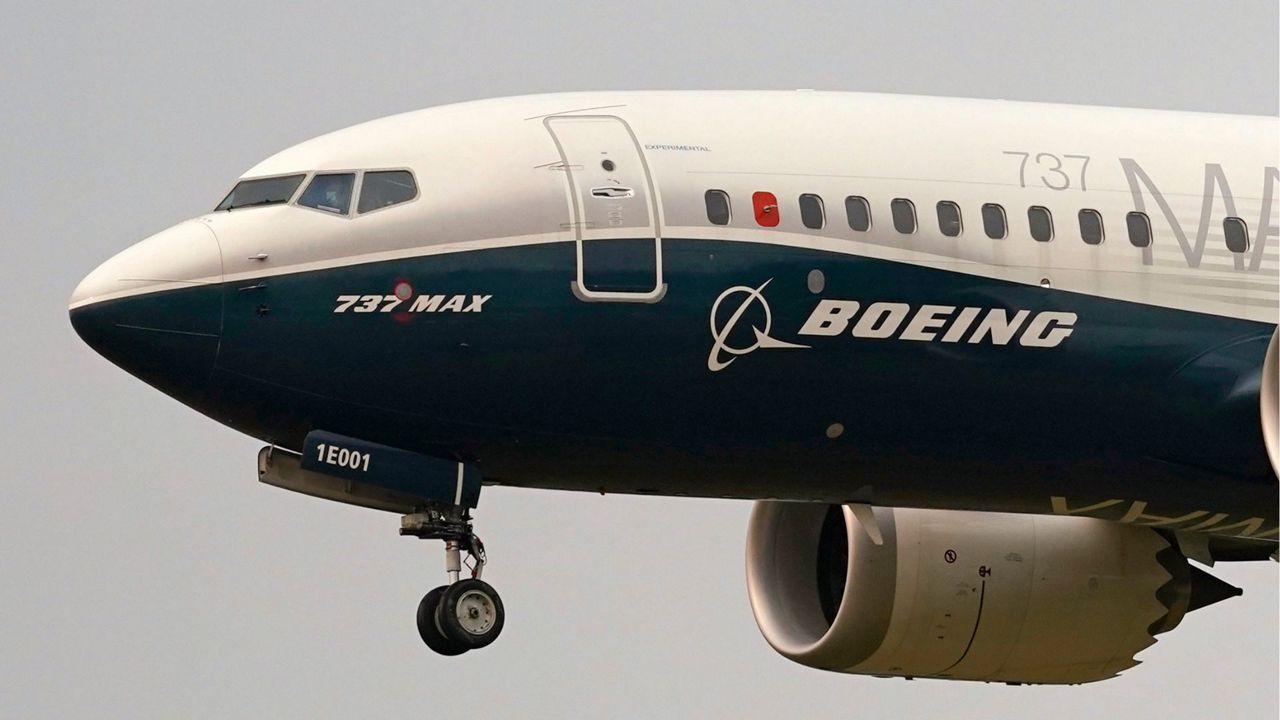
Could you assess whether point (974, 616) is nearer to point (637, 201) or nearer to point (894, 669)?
point (894, 669)

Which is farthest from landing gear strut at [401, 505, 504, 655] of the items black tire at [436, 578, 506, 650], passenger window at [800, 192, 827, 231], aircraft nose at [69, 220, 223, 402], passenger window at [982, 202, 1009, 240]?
passenger window at [982, 202, 1009, 240]

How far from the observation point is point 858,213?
23.5 m

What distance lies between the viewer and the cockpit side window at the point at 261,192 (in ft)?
75.8

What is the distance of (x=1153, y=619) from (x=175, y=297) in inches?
427

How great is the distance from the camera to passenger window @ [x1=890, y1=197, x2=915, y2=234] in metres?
23.6

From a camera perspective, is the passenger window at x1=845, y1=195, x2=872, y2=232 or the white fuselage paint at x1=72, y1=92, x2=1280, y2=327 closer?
the white fuselage paint at x1=72, y1=92, x2=1280, y2=327

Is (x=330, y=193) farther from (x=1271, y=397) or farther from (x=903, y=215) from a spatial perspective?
(x=1271, y=397)

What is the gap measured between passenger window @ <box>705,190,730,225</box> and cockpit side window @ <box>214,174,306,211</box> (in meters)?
3.23

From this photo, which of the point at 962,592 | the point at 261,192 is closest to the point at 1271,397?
the point at 962,592

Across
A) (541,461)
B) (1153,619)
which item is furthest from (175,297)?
(1153,619)

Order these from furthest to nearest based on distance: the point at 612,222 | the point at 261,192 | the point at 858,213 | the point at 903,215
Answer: the point at 903,215 → the point at 858,213 → the point at 261,192 → the point at 612,222

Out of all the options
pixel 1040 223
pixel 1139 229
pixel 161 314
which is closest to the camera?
pixel 161 314

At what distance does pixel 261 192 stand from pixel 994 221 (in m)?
5.96

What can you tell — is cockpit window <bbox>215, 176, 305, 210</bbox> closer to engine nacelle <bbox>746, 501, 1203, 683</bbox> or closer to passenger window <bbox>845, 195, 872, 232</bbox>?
passenger window <bbox>845, 195, 872, 232</bbox>
